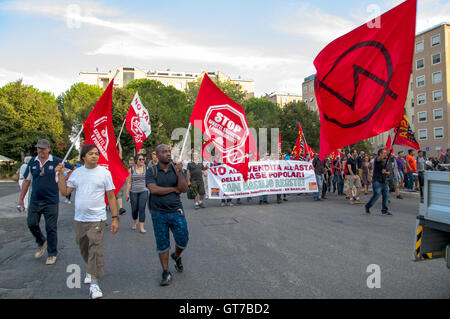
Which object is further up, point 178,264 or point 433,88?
point 433,88

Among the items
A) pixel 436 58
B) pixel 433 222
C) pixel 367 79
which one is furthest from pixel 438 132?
pixel 433 222

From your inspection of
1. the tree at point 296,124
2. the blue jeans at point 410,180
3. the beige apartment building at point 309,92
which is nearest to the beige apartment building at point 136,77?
the beige apartment building at point 309,92

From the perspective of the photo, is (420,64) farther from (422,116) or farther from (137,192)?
(137,192)

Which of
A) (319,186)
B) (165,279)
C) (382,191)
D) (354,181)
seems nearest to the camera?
(165,279)

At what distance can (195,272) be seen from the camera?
4777 mm

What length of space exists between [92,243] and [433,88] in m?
56.8

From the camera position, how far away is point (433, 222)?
3.54 meters

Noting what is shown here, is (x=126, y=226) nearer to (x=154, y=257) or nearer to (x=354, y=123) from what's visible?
(x=154, y=257)

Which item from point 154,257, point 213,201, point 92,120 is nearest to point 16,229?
point 92,120

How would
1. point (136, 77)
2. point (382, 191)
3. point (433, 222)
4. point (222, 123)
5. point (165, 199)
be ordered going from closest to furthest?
point (433, 222) < point (165, 199) < point (222, 123) < point (382, 191) < point (136, 77)

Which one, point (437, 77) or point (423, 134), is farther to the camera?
point (423, 134)

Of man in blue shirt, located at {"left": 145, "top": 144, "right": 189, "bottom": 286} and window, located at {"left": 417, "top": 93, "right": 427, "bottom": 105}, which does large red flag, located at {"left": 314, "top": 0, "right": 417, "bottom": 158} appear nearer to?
man in blue shirt, located at {"left": 145, "top": 144, "right": 189, "bottom": 286}

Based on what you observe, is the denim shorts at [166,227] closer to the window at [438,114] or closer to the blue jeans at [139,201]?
the blue jeans at [139,201]

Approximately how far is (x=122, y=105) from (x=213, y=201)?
28.5 m
